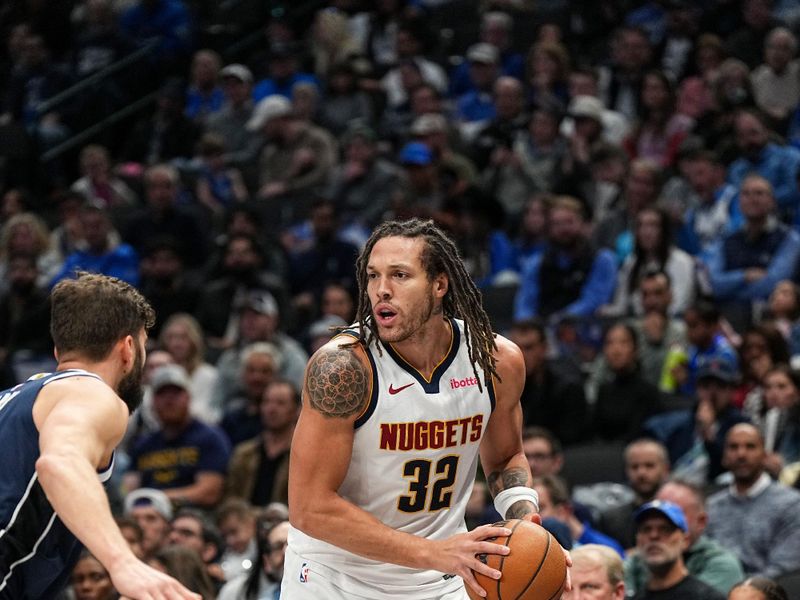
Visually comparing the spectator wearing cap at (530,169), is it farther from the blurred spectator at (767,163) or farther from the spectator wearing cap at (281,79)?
the spectator wearing cap at (281,79)

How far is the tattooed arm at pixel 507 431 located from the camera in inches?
210

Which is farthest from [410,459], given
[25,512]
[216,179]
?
[216,179]

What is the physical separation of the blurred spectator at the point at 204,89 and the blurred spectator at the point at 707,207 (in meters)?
6.08

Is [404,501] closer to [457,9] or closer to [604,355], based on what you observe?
[604,355]

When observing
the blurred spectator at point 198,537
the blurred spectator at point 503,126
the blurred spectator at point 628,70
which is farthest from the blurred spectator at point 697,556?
the blurred spectator at point 628,70

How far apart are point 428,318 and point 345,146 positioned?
358 inches

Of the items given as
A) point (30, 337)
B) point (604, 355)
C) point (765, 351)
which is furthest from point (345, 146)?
point (765, 351)

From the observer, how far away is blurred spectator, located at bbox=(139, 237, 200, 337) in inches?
488

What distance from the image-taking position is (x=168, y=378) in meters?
10.3

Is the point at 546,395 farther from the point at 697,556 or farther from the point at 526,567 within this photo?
the point at 526,567

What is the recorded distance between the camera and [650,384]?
33.4 feet

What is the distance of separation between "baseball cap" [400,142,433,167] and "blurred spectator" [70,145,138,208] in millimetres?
3223

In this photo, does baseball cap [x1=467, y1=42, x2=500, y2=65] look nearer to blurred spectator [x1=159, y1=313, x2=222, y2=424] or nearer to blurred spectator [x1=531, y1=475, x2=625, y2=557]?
blurred spectator [x1=159, y1=313, x2=222, y2=424]

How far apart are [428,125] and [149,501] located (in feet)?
18.6
